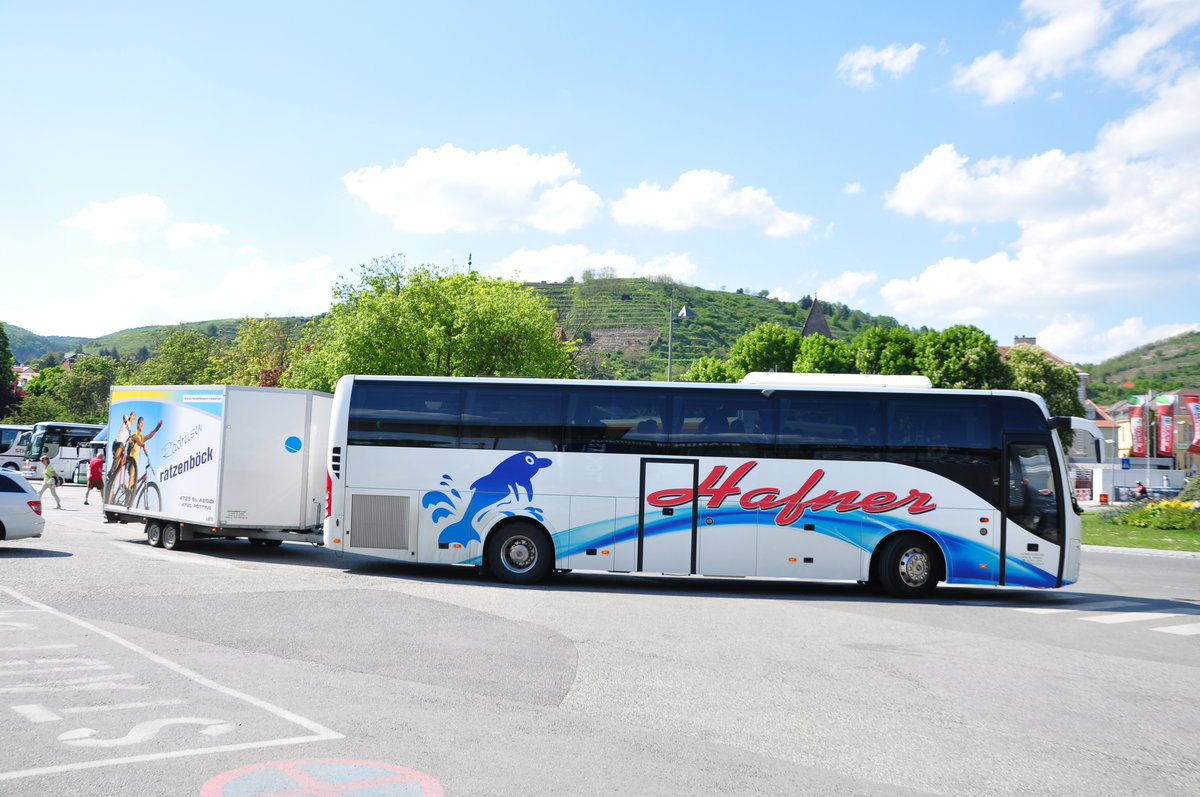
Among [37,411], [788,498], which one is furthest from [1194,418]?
[37,411]

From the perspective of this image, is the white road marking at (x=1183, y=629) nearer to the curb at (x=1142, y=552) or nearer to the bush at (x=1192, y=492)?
the curb at (x=1142, y=552)

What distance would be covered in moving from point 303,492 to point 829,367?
183 ft

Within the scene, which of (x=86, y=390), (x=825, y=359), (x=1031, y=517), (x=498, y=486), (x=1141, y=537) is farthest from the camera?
(x=86, y=390)

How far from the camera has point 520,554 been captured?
50.7ft

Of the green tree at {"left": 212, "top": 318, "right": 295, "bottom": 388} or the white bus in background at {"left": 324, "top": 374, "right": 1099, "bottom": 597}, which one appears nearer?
the white bus in background at {"left": 324, "top": 374, "right": 1099, "bottom": 597}

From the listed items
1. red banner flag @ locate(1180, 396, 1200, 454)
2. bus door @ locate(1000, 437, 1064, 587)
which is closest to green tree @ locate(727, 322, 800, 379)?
red banner flag @ locate(1180, 396, 1200, 454)

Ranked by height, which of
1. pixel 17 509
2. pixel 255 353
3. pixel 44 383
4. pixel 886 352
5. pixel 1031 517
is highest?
pixel 886 352

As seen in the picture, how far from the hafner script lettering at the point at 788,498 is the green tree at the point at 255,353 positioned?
5906 cm

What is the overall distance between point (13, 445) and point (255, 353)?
20.3m

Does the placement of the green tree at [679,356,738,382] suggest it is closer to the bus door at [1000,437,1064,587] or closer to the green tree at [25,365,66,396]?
the bus door at [1000,437,1064,587]

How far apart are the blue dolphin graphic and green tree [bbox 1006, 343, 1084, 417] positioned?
59.5 m

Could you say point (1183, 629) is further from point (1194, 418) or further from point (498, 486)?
point (1194, 418)

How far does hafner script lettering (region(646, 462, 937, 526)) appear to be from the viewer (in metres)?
14.8

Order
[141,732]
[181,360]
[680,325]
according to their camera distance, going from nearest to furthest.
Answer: [141,732] < [181,360] < [680,325]
